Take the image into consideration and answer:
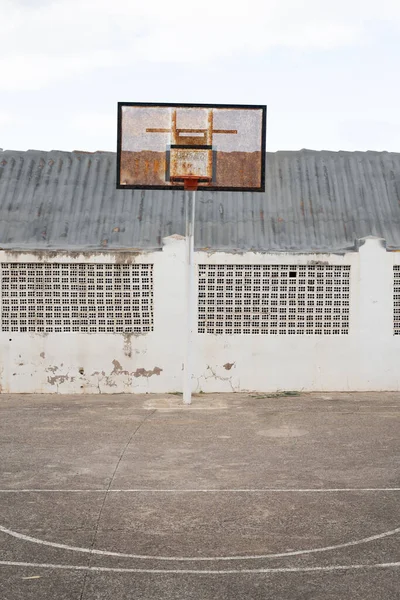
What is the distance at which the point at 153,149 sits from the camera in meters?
14.6

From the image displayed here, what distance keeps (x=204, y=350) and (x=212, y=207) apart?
3310 millimetres

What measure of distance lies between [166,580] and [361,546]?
1.83 m

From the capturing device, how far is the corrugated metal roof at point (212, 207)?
53.9 ft

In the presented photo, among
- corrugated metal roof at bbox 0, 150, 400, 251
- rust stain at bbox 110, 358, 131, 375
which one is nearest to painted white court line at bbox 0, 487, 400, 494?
rust stain at bbox 110, 358, 131, 375

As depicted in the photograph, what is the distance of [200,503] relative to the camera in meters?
8.46

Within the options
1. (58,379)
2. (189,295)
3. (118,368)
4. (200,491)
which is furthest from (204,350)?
(200,491)

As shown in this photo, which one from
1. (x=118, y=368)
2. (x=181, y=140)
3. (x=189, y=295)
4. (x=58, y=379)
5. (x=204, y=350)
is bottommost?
(x=58, y=379)

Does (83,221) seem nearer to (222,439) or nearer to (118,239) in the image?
(118,239)

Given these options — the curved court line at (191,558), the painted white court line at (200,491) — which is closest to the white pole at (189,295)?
the painted white court line at (200,491)

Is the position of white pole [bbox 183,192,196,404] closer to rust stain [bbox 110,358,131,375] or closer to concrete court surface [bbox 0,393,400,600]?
concrete court surface [bbox 0,393,400,600]

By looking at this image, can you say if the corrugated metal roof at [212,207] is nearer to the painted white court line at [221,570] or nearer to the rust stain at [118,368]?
the rust stain at [118,368]

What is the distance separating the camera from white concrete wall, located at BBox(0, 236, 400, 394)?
15781 mm

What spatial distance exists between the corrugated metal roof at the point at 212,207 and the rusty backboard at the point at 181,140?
6.25ft

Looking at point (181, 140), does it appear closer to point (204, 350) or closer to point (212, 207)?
point (212, 207)
